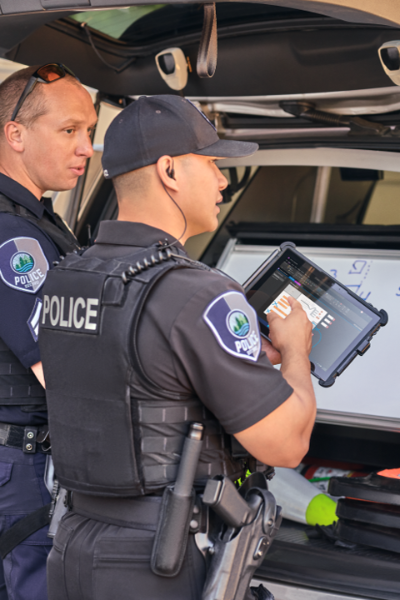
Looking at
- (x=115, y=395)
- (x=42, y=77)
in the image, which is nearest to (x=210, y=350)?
(x=115, y=395)

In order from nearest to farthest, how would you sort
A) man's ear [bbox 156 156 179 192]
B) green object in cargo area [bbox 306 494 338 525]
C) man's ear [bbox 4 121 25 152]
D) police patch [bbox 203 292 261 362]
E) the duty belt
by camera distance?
police patch [bbox 203 292 261 362] < man's ear [bbox 156 156 179 192] < the duty belt < man's ear [bbox 4 121 25 152] < green object in cargo area [bbox 306 494 338 525]

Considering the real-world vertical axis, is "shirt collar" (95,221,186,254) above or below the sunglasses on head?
below

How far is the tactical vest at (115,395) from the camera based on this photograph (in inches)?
50.9

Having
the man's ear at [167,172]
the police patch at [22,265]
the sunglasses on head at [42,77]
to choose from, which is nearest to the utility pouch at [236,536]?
the man's ear at [167,172]

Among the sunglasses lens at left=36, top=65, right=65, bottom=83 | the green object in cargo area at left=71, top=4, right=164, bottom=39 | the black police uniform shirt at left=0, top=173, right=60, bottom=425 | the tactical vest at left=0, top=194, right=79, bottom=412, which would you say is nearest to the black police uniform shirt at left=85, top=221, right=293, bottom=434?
the black police uniform shirt at left=0, top=173, right=60, bottom=425

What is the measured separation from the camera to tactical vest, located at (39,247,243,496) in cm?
129

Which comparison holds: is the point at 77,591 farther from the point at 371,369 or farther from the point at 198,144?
the point at 371,369

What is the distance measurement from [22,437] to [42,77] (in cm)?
111

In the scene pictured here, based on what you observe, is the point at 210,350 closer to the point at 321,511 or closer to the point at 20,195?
the point at 20,195

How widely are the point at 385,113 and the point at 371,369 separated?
100 cm

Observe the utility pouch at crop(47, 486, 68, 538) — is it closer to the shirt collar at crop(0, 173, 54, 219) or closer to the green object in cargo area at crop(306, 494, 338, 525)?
the shirt collar at crop(0, 173, 54, 219)

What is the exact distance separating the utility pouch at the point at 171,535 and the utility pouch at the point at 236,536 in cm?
5

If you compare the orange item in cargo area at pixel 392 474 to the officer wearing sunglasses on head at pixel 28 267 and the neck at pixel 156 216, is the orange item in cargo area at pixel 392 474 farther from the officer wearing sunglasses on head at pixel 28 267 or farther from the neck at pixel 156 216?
the neck at pixel 156 216

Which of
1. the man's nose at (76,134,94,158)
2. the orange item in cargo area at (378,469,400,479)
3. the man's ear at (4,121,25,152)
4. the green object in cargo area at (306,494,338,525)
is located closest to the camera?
the man's ear at (4,121,25,152)
